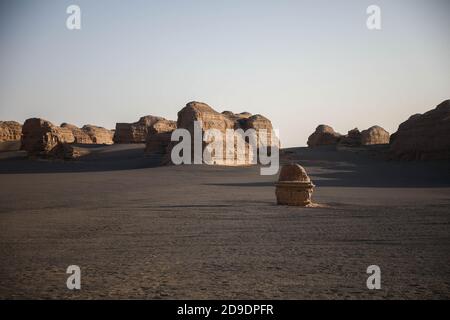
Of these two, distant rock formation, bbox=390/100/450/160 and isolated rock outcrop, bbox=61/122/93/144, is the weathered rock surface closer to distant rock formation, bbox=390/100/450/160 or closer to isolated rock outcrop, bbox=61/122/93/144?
isolated rock outcrop, bbox=61/122/93/144

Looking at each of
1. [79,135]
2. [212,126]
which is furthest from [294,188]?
[79,135]

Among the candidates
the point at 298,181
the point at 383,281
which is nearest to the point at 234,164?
the point at 298,181

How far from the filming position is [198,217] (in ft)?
31.5

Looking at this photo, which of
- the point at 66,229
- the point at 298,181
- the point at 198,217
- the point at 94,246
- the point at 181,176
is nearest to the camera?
the point at 94,246

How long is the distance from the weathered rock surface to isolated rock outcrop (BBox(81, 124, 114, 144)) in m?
11.0

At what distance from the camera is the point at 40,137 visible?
43625 mm

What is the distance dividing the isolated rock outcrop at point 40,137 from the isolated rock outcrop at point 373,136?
135 feet

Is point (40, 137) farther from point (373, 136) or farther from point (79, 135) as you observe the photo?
point (373, 136)

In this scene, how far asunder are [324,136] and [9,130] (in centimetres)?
5315

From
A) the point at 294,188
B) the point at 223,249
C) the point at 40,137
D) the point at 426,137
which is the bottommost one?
the point at 223,249

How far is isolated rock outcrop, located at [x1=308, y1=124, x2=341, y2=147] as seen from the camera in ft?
196
